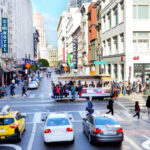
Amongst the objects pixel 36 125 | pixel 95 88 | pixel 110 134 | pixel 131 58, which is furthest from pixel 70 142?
pixel 131 58

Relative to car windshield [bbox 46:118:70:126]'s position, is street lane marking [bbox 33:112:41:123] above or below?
below

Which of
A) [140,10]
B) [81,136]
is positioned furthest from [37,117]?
[140,10]

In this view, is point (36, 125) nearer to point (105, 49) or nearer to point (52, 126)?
point (52, 126)

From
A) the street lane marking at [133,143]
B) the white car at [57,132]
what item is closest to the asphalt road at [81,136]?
the street lane marking at [133,143]

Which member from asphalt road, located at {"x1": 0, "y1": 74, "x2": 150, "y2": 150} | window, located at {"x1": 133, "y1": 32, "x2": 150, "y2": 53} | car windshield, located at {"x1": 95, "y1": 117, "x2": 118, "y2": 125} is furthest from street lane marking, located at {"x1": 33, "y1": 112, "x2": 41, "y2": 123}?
window, located at {"x1": 133, "y1": 32, "x2": 150, "y2": 53}

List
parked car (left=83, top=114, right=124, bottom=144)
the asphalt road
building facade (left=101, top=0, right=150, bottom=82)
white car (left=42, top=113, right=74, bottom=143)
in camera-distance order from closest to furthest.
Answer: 1. parked car (left=83, top=114, right=124, bottom=144)
2. white car (left=42, top=113, right=74, bottom=143)
3. the asphalt road
4. building facade (left=101, top=0, right=150, bottom=82)

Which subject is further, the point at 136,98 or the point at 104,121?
the point at 136,98

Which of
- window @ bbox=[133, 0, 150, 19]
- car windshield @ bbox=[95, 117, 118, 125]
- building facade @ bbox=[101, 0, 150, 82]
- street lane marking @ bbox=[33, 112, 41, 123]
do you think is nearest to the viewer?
car windshield @ bbox=[95, 117, 118, 125]

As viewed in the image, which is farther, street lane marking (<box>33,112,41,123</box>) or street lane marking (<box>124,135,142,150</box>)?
street lane marking (<box>33,112,41,123</box>)

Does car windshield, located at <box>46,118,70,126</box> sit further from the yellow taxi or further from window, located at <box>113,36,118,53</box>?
window, located at <box>113,36,118,53</box>

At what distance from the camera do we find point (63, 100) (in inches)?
1169

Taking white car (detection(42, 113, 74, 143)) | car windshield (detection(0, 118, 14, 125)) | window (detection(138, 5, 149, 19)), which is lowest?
white car (detection(42, 113, 74, 143))

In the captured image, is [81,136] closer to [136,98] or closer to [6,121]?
[6,121]

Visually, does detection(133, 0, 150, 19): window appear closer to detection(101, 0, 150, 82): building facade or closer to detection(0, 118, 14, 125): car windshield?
detection(101, 0, 150, 82): building facade
